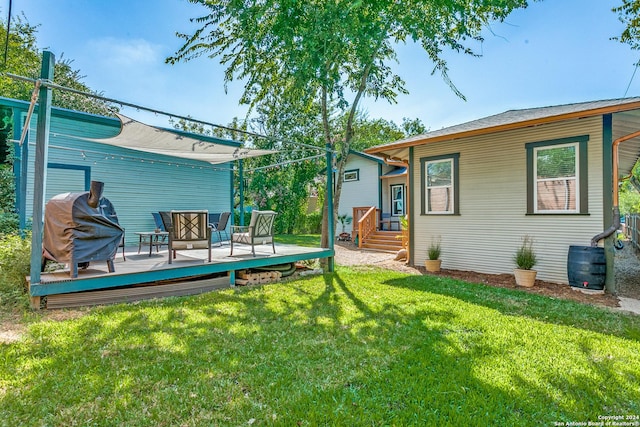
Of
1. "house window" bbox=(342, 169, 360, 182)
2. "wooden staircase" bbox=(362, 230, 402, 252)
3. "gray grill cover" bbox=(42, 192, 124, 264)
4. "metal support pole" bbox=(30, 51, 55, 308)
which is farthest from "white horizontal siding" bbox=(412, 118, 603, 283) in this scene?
"house window" bbox=(342, 169, 360, 182)

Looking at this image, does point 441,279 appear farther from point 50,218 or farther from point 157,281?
point 50,218

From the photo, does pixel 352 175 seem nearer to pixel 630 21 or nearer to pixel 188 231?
pixel 630 21

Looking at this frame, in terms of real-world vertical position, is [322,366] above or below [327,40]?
below

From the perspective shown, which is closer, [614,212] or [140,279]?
[140,279]

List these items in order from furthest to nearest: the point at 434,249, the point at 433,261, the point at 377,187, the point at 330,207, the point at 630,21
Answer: the point at 377,187
the point at 630,21
the point at 434,249
the point at 433,261
the point at 330,207

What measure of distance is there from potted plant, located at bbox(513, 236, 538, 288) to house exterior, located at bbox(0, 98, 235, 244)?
7091 millimetres

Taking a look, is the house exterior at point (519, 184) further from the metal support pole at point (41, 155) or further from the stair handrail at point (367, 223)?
the metal support pole at point (41, 155)

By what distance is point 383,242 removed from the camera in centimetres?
1222

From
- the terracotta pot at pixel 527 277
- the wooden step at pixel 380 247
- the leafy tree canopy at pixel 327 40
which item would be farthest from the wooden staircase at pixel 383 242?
the terracotta pot at pixel 527 277

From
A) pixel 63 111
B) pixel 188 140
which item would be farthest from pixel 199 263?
pixel 63 111

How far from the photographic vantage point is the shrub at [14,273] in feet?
13.5

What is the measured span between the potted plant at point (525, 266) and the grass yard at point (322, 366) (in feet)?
5.10

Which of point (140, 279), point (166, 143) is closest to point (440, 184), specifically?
point (166, 143)

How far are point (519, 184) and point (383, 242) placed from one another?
595cm
